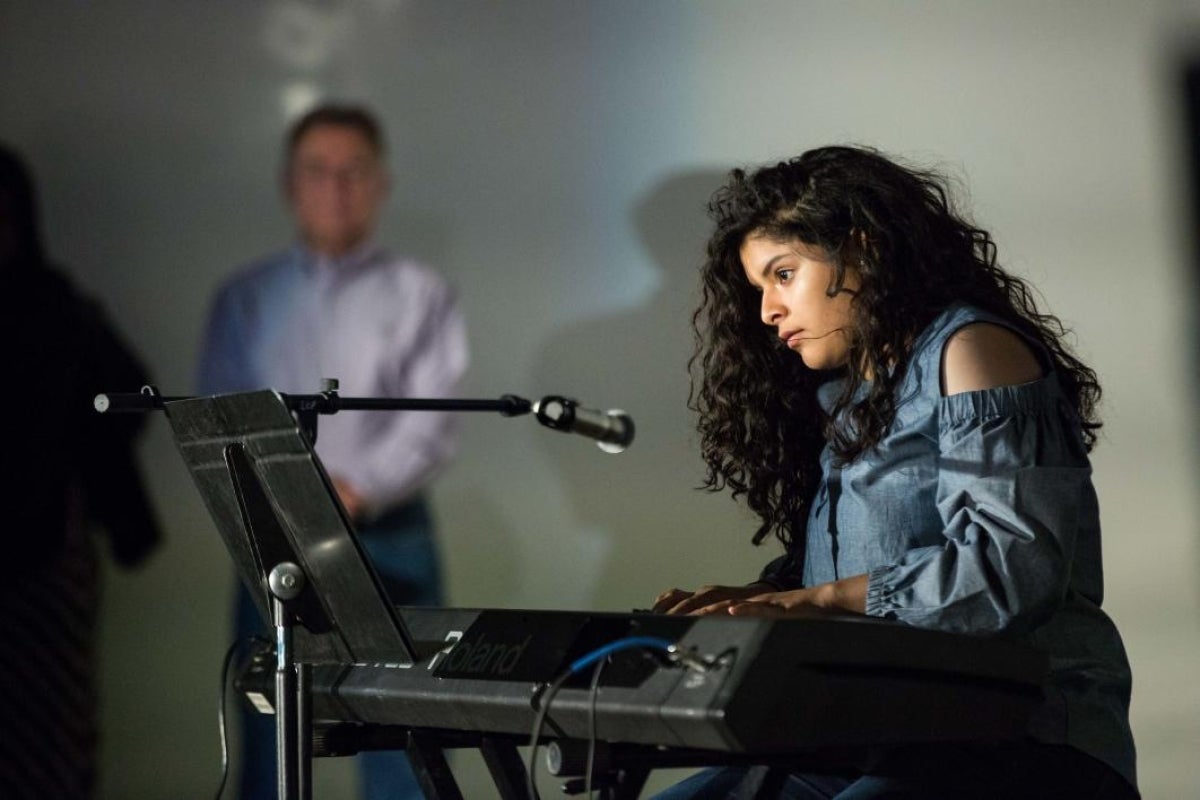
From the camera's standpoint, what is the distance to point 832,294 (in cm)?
205

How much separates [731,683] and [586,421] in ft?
1.36

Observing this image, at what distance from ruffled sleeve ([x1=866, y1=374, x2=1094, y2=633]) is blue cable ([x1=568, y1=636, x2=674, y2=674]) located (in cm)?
36

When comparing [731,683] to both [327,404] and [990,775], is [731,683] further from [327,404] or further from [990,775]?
[327,404]

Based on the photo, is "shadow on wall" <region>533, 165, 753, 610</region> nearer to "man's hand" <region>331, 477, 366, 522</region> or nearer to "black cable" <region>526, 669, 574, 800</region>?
"man's hand" <region>331, 477, 366, 522</region>

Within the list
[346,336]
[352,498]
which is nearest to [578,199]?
[346,336]

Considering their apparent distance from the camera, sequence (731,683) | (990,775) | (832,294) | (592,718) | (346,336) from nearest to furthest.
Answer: (731,683), (592,718), (990,775), (832,294), (346,336)

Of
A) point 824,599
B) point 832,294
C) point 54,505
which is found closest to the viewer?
point 824,599

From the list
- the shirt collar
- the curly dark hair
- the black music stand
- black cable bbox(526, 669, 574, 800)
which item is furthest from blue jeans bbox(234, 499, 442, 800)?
black cable bbox(526, 669, 574, 800)

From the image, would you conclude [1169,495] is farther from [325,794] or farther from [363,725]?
[363,725]

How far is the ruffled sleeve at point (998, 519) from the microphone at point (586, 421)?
35cm

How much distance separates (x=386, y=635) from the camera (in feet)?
5.41

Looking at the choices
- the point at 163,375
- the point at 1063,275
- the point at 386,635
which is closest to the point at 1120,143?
the point at 1063,275

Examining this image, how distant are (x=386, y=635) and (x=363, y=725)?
0.34 m

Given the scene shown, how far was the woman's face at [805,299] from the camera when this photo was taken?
6.76 feet
